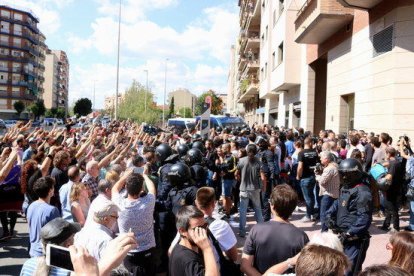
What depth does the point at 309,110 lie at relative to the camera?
21688mm

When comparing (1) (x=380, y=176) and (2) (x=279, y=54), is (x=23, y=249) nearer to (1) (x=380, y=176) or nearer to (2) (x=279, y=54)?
(1) (x=380, y=176)

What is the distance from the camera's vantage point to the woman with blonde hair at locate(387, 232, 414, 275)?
276cm

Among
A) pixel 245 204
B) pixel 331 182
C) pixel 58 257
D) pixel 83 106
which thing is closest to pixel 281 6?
pixel 245 204

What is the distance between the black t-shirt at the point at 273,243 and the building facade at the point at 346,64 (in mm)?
9889

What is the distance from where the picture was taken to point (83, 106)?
10038cm

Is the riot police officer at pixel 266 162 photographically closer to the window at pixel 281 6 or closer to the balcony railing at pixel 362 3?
the balcony railing at pixel 362 3

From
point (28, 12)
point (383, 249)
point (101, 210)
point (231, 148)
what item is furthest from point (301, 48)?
point (28, 12)

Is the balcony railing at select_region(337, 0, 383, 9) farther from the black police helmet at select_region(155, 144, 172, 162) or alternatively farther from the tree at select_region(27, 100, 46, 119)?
the tree at select_region(27, 100, 46, 119)

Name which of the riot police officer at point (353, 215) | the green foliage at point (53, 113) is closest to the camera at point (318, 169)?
the riot police officer at point (353, 215)

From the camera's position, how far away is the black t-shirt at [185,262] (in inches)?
108

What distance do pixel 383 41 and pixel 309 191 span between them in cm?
680

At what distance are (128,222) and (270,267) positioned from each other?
1.73 metres

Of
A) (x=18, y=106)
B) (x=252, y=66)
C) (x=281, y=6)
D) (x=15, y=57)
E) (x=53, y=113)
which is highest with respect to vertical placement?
(x=15, y=57)

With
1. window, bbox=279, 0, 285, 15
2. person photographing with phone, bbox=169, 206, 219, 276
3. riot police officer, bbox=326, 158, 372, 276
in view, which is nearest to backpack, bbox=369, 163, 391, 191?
riot police officer, bbox=326, 158, 372, 276
